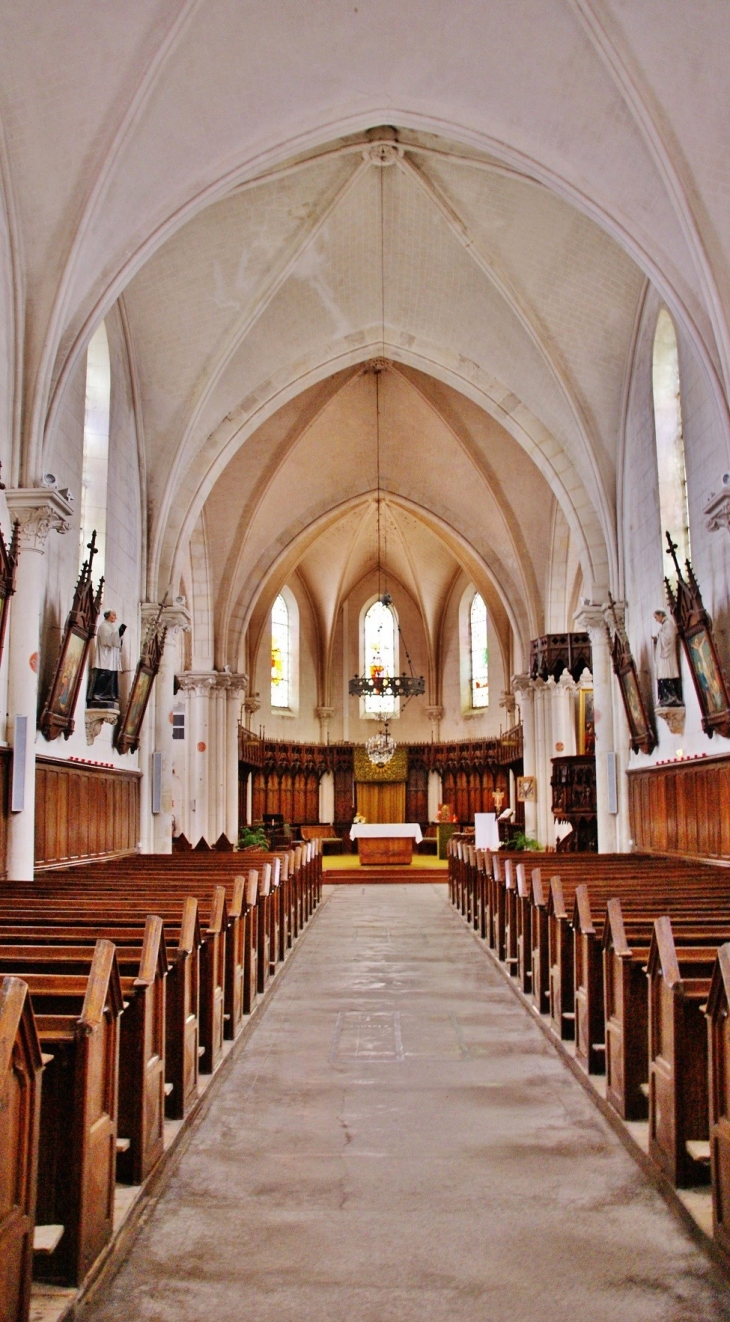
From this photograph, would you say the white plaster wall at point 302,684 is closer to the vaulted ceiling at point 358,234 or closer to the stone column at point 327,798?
the stone column at point 327,798

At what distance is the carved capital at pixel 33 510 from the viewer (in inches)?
429

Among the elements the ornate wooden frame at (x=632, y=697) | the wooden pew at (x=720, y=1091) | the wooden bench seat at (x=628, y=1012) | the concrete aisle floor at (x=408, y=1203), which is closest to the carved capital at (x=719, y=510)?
the ornate wooden frame at (x=632, y=697)

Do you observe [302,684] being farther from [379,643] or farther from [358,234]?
[358,234]

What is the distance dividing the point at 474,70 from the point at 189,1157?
11.9m

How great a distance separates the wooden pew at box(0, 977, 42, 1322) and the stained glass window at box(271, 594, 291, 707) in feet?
97.1

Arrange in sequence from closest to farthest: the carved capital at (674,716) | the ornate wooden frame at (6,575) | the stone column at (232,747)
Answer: the ornate wooden frame at (6,575) → the carved capital at (674,716) → the stone column at (232,747)

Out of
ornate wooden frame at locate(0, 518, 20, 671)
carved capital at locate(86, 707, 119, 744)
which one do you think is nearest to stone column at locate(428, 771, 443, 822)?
carved capital at locate(86, 707, 119, 744)

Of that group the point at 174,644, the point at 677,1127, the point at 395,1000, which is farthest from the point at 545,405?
the point at 677,1127

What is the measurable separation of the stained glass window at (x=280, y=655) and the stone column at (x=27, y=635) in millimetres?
21770

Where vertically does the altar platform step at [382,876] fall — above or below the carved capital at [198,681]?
below

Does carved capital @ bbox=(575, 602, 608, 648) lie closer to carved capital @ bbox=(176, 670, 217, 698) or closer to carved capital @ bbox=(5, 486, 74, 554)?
carved capital @ bbox=(5, 486, 74, 554)

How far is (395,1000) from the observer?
8625 mm

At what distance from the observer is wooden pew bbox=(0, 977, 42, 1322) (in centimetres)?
291

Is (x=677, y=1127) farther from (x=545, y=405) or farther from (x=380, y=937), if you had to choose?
(x=545, y=405)
